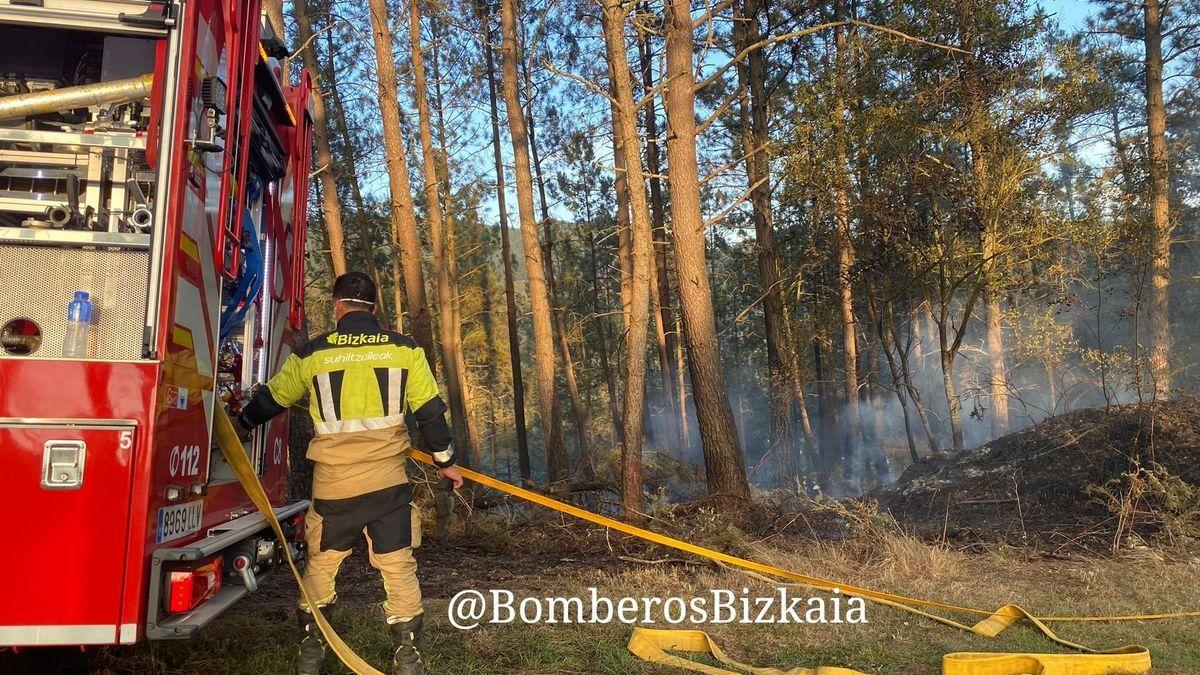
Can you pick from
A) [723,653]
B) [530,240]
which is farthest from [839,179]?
[723,653]

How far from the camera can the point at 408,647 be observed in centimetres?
429

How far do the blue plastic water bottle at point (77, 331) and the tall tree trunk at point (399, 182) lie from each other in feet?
31.4

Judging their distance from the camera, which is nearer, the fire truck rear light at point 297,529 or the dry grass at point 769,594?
the dry grass at point 769,594

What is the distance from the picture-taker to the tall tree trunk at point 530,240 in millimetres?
16500

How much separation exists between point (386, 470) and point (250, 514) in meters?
0.90

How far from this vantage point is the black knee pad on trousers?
4289 millimetres

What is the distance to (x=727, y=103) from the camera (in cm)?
1051

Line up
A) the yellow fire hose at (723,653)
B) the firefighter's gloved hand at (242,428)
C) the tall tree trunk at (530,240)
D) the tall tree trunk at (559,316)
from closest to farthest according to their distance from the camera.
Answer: the yellow fire hose at (723,653) < the firefighter's gloved hand at (242,428) < the tall tree trunk at (530,240) < the tall tree trunk at (559,316)

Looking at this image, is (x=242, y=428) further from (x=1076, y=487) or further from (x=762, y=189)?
(x=762, y=189)

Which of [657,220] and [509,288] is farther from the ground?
[657,220]

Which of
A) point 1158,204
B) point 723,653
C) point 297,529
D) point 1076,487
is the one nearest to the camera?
point 723,653

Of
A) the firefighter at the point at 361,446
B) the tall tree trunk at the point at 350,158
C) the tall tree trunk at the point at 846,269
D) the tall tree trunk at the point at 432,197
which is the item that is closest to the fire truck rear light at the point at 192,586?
the firefighter at the point at 361,446

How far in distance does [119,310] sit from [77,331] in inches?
6.0

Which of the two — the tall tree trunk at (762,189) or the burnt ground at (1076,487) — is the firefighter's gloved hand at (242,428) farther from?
the tall tree trunk at (762,189)
